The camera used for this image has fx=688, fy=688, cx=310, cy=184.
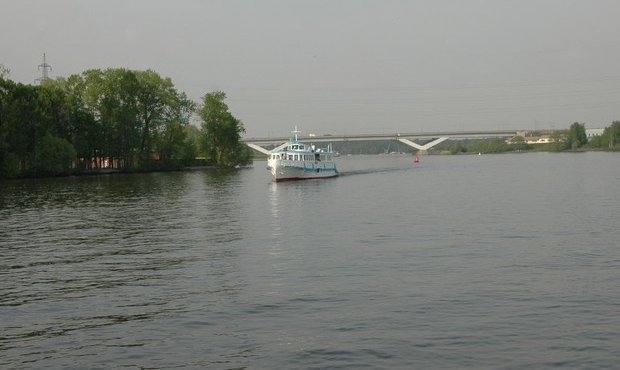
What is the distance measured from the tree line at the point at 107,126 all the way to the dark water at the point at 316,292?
204 feet

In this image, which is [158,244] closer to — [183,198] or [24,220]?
[24,220]

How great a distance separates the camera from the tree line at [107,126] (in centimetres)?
9562

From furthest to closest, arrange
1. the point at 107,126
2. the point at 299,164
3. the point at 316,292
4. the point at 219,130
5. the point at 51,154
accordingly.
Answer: the point at 219,130 < the point at 107,126 < the point at 51,154 < the point at 299,164 < the point at 316,292

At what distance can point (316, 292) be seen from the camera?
758 inches

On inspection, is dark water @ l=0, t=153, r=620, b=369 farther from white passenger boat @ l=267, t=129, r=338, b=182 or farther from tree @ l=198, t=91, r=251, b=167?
tree @ l=198, t=91, r=251, b=167

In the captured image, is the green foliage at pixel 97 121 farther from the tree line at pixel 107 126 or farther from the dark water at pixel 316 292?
the dark water at pixel 316 292

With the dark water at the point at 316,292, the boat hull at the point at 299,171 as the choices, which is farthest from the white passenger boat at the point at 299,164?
the dark water at the point at 316,292

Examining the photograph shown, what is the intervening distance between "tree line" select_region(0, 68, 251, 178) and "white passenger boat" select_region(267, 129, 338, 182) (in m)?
32.6

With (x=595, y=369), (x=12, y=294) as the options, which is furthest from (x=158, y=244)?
(x=595, y=369)

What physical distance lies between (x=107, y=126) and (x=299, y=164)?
4322 cm

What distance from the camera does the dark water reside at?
543 inches

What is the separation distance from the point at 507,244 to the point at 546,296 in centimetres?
976

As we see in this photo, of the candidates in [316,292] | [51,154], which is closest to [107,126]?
[51,154]

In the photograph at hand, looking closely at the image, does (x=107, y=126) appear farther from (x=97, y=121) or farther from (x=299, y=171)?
(x=299, y=171)
